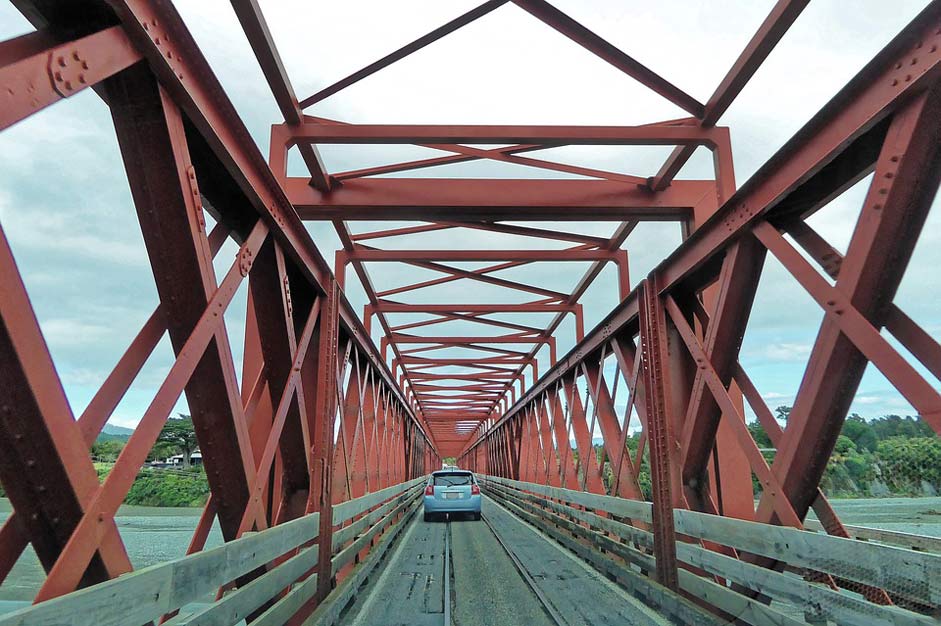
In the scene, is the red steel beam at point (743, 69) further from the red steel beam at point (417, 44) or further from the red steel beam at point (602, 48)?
the red steel beam at point (417, 44)

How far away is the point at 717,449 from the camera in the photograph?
600cm

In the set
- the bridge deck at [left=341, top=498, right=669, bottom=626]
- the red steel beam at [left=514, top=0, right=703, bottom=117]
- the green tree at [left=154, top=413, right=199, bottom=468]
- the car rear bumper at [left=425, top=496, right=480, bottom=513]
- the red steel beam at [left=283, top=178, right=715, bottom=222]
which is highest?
the red steel beam at [left=514, top=0, right=703, bottom=117]

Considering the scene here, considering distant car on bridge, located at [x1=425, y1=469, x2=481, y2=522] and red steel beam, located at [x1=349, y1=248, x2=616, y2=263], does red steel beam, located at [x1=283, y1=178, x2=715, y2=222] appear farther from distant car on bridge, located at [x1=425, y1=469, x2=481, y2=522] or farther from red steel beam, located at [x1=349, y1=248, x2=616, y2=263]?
distant car on bridge, located at [x1=425, y1=469, x2=481, y2=522]

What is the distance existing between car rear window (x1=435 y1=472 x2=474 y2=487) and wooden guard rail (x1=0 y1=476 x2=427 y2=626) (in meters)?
9.40

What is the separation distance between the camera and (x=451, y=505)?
15039mm

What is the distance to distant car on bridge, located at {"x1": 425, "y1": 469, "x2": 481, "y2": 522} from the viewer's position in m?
15.0

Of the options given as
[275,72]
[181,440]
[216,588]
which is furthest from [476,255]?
[216,588]

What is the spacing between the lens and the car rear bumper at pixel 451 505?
15008 millimetres

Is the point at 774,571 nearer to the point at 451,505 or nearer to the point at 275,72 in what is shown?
the point at 275,72

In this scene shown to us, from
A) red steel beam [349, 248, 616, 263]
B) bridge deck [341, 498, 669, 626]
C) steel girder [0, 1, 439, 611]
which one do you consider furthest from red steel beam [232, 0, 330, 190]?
bridge deck [341, 498, 669, 626]

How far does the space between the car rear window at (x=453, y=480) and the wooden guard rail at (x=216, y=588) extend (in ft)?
30.8

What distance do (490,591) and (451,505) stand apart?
9.12 m

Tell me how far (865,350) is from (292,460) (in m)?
4.46

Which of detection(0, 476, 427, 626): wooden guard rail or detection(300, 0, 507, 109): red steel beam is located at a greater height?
detection(300, 0, 507, 109): red steel beam
